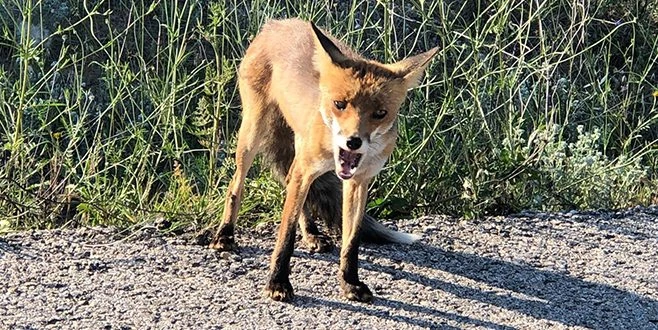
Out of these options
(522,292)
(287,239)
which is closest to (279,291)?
(287,239)

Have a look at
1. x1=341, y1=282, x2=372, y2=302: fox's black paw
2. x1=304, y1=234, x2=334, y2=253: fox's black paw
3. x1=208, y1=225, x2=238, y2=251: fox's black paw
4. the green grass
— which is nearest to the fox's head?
x1=341, y1=282, x2=372, y2=302: fox's black paw

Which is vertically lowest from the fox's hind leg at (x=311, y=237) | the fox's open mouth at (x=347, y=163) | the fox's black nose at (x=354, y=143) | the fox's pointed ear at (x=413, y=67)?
the fox's hind leg at (x=311, y=237)

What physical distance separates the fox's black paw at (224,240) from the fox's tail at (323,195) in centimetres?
49

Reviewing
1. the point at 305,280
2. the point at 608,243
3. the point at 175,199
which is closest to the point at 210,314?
the point at 305,280

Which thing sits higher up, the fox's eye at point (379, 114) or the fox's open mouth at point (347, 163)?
the fox's eye at point (379, 114)

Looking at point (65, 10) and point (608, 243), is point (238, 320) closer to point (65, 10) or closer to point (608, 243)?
point (608, 243)

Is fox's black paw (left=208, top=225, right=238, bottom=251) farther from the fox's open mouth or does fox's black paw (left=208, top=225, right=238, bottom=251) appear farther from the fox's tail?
the fox's open mouth

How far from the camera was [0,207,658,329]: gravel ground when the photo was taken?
5.23 meters

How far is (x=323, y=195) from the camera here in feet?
21.0

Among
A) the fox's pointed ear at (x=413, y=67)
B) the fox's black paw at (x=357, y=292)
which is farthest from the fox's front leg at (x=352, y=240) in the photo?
the fox's pointed ear at (x=413, y=67)

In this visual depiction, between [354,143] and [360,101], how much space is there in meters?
0.24

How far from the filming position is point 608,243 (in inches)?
263

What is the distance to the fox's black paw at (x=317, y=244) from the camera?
622 centimetres

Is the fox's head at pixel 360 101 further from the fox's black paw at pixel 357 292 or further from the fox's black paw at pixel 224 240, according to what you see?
the fox's black paw at pixel 224 240
